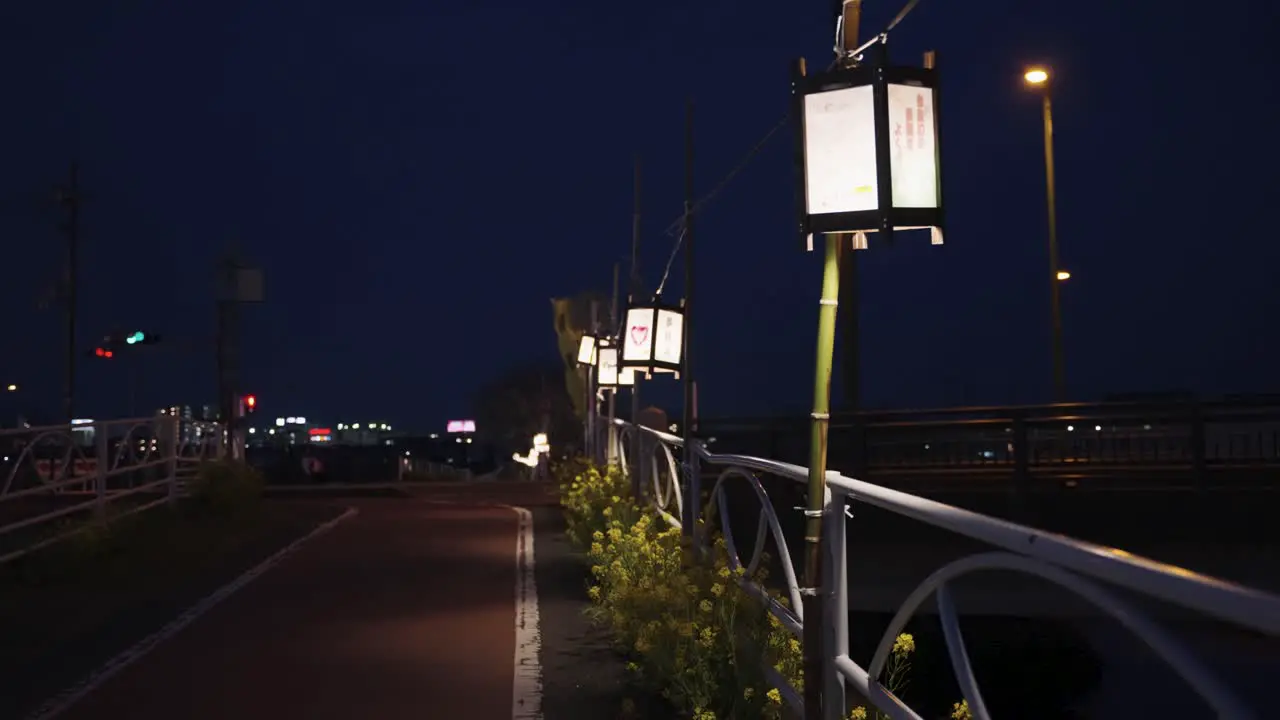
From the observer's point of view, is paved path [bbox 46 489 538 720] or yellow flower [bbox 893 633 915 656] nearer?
yellow flower [bbox 893 633 915 656]

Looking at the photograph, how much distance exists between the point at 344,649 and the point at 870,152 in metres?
5.57

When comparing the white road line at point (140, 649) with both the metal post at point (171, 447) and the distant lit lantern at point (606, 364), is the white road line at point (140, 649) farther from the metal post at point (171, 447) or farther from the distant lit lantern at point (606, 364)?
the distant lit lantern at point (606, 364)

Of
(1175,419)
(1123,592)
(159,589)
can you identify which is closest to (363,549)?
(159,589)

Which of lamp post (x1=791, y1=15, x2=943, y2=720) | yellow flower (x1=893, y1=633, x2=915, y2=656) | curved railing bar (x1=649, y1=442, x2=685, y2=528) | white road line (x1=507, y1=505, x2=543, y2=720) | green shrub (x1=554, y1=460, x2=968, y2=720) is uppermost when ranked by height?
lamp post (x1=791, y1=15, x2=943, y2=720)

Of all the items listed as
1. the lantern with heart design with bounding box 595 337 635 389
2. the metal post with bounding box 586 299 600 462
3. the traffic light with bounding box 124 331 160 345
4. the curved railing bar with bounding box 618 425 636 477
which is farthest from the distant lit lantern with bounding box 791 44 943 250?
the traffic light with bounding box 124 331 160 345

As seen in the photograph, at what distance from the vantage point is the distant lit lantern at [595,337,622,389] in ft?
69.1

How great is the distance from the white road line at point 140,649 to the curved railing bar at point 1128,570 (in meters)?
5.56

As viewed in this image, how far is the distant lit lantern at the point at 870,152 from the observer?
5.66m

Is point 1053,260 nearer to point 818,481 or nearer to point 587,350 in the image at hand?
point 587,350

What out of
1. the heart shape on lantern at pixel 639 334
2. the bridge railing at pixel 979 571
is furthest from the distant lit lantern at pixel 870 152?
the heart shape on lantern at pixel 639 334

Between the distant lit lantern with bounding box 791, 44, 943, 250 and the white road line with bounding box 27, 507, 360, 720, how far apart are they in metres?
5.14

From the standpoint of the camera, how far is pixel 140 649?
940 cm

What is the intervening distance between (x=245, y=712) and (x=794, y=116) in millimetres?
4459

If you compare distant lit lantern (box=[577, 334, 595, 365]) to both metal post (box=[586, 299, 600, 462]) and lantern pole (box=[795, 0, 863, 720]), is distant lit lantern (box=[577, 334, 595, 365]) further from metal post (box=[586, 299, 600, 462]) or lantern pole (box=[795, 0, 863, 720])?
lantern pole (box=[795, 0, 863, 720])
